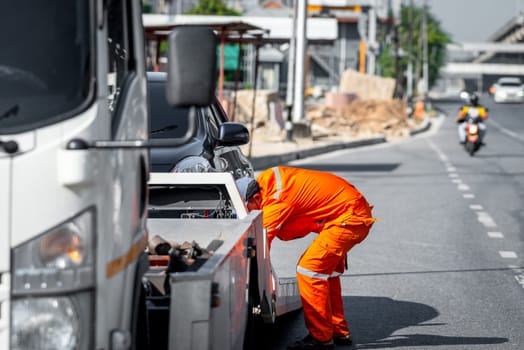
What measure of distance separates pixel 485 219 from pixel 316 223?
29.0 feet

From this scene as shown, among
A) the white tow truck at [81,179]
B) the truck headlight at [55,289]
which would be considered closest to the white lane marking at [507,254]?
the white tow truck at [81,179]

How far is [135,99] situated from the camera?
488cm

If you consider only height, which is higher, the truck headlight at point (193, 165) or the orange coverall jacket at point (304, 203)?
the orange coverall jacket at point (304, 203)

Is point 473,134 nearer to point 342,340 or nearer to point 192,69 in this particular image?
point 342,340

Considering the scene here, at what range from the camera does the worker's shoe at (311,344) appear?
24.1 feet

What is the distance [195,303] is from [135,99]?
84 centimetres

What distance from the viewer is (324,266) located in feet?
24.2

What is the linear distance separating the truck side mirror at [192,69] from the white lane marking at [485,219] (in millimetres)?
11291

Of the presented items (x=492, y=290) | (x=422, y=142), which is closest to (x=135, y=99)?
(x=492, y=290)

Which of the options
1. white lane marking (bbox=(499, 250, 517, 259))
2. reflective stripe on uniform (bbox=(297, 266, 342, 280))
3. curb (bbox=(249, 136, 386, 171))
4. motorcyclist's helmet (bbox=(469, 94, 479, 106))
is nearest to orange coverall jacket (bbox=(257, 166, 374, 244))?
reflective stripe on uniform (bbox=(297, 266, 342, 280))

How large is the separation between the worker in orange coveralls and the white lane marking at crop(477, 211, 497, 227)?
800 cm

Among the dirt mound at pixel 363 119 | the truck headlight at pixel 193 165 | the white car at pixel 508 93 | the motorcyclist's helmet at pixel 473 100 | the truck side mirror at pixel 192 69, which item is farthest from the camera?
the white car at pixel 508 93

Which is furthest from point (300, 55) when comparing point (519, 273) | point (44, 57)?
point (44, 57)

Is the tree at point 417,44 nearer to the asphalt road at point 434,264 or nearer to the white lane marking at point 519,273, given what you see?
the asphalt road at point 434,264
